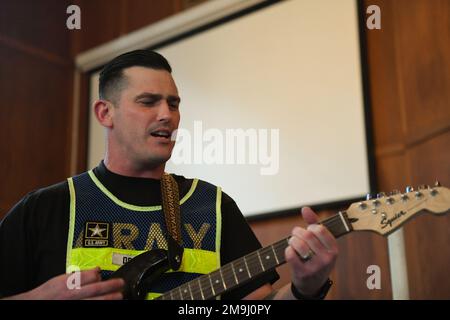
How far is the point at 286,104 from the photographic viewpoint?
349 cm

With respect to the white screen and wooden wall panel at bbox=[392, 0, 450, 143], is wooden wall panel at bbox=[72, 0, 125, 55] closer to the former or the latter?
the white screen

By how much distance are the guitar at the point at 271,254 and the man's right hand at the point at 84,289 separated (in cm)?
9

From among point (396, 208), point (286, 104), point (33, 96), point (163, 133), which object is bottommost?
point (396, 208)

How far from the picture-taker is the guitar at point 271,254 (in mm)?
1647

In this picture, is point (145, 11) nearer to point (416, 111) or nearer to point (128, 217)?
Result: point (416, 111)

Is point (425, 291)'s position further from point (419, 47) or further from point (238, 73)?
point (238, 73)

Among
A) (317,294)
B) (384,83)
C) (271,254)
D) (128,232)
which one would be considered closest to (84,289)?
(128,232)

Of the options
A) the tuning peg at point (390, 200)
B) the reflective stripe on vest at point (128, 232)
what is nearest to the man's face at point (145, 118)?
the reflective stripe on vest at point (128, 232)

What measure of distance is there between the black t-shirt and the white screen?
1203 mm

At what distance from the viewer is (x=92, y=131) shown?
4473 mm

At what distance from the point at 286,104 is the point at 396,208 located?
6.15ft

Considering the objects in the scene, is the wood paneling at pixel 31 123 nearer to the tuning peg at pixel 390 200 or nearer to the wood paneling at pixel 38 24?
the wood paneling at pixel 38 24

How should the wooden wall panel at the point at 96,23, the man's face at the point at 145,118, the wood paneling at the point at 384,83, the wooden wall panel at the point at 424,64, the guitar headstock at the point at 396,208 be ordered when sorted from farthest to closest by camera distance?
1. the wooden wall panel at the point at 96,23
2. the wood paneling at the point at 384,83
3. the wooden wall panel at the point at 424,64
4. the man's face at the point at 145,118
5. the guitar headstock at the point at 396,208
